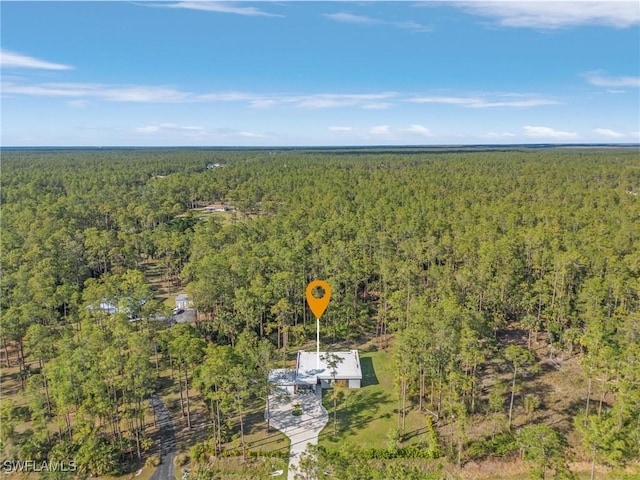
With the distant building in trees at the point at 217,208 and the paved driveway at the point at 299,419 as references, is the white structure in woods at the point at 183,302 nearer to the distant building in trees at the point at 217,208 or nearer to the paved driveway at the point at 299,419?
the paved driveway at the point at 299,419

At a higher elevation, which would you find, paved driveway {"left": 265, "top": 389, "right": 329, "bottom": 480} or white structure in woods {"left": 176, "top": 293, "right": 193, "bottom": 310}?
white structure in woods {"left": 176, "top": 293, "right": 193, "bottom": 310}

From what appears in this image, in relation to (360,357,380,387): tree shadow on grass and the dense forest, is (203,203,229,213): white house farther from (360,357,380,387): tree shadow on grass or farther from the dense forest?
(360,357,380,387): tree shadow on grass

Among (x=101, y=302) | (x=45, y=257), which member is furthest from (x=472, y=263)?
(x=45, y=257)

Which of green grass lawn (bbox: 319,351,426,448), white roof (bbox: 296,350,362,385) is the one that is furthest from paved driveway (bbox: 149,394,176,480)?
white roof (bbox: 296,350,362,385)

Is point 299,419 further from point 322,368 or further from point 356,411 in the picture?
point 322,368

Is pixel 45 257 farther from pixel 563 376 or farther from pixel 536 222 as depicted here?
pixel 536 222
